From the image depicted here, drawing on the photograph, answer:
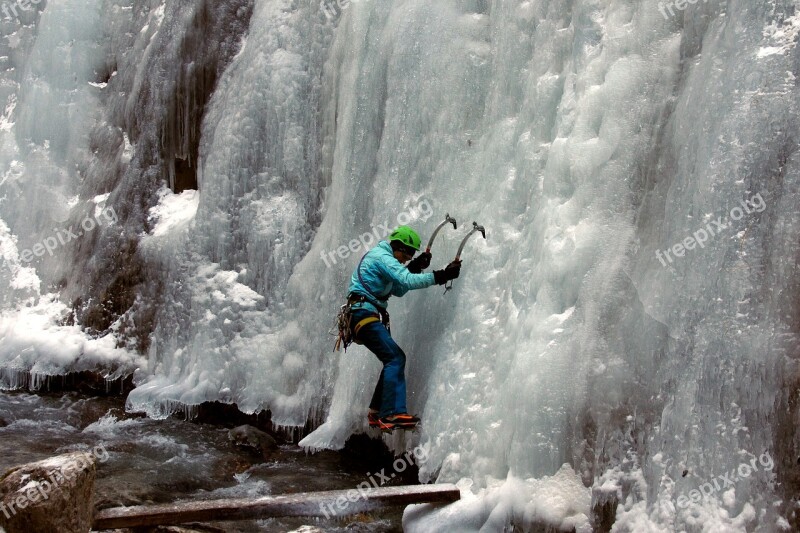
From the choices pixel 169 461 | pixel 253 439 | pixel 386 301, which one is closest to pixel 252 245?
pixel 253 439

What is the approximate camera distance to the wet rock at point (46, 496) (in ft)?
13.4

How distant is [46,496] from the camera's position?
4094mm

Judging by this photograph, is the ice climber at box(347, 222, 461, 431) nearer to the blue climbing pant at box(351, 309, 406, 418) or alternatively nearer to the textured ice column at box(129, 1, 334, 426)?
the blue climbing pant at box(351, 309, 406, 418)

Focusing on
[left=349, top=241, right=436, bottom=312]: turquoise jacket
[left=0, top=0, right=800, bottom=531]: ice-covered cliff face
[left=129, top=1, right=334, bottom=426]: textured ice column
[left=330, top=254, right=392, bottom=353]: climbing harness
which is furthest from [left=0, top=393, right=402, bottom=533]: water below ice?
[left=349, top=241, right=436, bottom=312]: turquoise jacket

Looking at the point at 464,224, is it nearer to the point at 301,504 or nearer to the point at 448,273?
the point at 448,273

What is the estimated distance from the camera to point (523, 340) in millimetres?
5062

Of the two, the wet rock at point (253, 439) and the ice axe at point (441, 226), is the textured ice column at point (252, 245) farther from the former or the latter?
the ice axe at point (441, 226)

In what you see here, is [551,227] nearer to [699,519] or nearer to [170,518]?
[699,519]

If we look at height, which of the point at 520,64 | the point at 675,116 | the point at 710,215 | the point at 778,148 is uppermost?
the point at 520,64

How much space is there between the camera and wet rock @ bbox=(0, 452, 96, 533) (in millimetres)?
4082

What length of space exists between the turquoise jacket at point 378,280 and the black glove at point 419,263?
0.12 meters

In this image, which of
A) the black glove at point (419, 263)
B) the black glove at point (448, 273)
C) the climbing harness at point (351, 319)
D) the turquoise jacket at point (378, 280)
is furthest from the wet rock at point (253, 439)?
the black glove at point (448, 273)

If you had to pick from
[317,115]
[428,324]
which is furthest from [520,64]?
[317,115]

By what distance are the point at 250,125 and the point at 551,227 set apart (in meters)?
4.35
